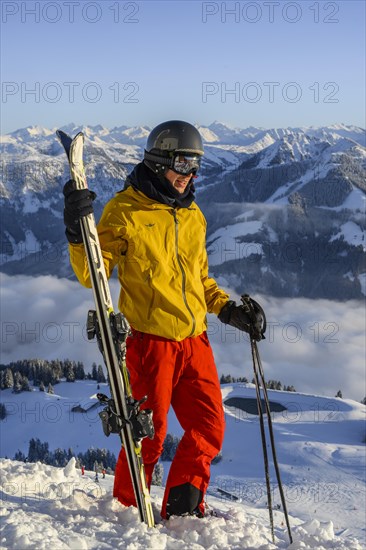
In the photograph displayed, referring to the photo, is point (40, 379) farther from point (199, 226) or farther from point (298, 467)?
point (199, 226)

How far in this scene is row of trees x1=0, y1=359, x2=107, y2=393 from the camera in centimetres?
9938

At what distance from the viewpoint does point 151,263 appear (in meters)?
4.95

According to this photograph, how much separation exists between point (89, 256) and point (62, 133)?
115cm

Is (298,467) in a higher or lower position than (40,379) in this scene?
lower

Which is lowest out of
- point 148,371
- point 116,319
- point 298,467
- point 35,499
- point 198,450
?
point 298,467

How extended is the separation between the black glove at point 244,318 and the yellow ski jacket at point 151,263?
56 cm

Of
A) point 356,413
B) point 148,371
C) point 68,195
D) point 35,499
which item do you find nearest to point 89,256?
point 68,195

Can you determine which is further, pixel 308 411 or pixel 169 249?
pixel 308 411

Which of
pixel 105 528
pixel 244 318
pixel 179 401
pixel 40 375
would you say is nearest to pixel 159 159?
pixel 244 318

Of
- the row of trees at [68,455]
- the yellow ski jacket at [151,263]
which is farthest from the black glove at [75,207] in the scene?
the row of trees at [68,455]

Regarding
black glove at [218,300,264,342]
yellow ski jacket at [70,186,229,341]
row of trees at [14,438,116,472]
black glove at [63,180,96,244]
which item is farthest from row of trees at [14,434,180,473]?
black glove at [63,180,96,244]

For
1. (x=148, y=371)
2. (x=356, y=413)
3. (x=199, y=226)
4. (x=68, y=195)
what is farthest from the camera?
(x=356, y=413)

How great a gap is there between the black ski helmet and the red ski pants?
4.71 ft

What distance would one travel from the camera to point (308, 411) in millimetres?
102812
